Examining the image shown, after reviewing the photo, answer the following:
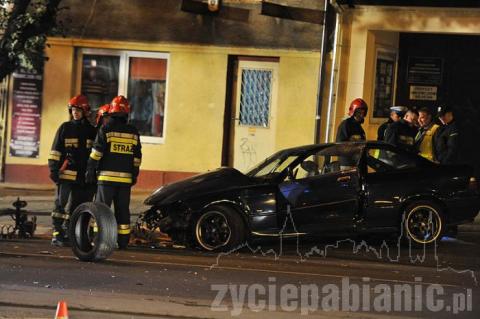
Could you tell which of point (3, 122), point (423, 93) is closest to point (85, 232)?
point (3, 122)

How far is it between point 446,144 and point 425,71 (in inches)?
178

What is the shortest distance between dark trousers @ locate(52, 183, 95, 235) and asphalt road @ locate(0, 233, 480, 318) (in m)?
→ 0.36

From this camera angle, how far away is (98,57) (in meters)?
17.0

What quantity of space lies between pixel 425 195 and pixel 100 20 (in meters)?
7.88

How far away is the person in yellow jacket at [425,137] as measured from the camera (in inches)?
512

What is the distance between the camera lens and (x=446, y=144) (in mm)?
12805

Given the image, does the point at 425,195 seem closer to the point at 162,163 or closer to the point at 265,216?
the point at 265,216

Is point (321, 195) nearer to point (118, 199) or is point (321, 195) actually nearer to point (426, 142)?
point (118, 199)

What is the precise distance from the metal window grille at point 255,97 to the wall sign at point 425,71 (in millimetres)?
2713

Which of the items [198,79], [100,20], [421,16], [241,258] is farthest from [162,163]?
[241,258]

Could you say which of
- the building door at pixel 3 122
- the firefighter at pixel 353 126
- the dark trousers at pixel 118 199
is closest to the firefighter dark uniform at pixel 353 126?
the firefighter at pixel 353 126

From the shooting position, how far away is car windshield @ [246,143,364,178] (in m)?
11.1

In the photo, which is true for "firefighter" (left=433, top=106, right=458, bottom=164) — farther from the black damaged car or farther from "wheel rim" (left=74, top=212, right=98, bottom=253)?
"wheel rim" (left=74, top=212, right=98, bottom=253)

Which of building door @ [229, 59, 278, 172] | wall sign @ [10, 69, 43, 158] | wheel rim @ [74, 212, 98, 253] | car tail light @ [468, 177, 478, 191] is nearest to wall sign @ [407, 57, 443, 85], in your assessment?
building door @ [229, 59, 278, 172]
